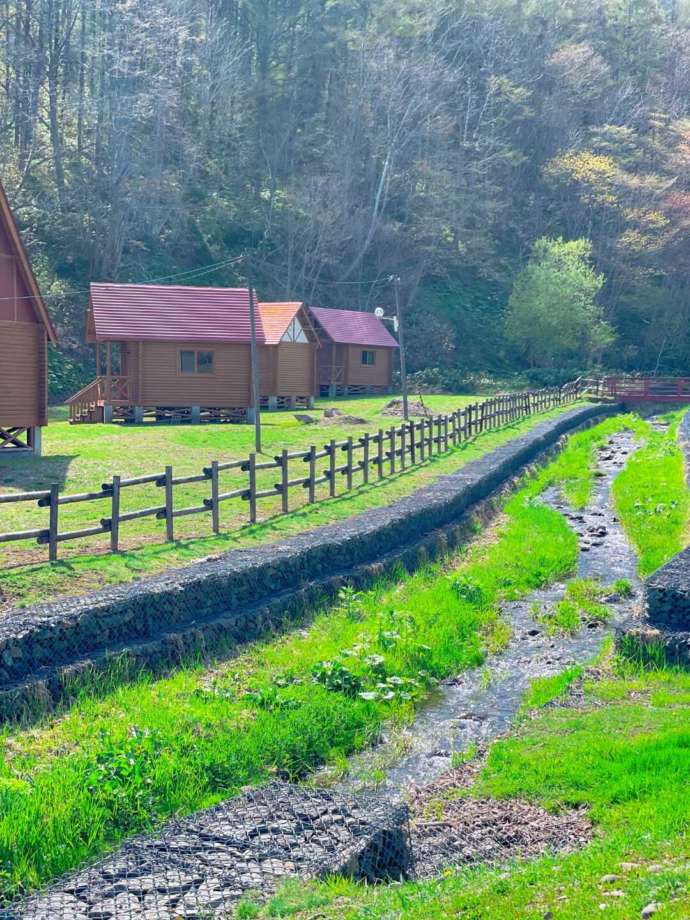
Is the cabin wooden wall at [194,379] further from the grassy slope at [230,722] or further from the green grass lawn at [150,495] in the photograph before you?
the grassy slope at [230,722]

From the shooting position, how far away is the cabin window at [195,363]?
40.0m

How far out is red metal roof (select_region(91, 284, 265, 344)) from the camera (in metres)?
39.4

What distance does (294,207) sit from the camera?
62000 millimetres

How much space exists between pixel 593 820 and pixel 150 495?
13968 millimetres

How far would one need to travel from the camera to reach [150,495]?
20453 millimetres

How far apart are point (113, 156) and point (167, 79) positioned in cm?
735

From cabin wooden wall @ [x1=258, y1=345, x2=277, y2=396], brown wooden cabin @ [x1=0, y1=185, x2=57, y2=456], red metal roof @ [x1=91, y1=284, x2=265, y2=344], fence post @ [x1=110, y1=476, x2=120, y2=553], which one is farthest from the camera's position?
cabin wooden wall @ [x1=258, y1=345, x2=277, y2=396]

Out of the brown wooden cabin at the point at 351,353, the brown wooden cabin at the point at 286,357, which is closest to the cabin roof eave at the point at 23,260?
the brown wooden cabin at the point at 286,357

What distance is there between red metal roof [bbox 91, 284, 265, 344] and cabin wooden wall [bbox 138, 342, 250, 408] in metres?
0.45

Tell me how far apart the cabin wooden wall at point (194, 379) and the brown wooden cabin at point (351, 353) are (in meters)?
11.9

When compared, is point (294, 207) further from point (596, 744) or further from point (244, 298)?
point (596, 744)

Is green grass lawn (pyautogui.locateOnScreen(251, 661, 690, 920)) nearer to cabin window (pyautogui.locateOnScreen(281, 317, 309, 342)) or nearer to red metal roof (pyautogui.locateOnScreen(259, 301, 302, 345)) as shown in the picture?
red metal roof (pyautogui.locateOnScreen(259, 301, 302, 345))

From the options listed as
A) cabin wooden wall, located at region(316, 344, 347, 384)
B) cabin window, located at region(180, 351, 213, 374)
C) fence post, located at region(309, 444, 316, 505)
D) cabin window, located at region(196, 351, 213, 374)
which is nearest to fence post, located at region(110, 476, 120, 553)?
fence post, located at region(309, 444, 316, 505)

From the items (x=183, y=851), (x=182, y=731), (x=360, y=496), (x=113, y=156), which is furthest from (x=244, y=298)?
(x=183, y=851)
